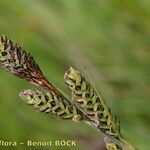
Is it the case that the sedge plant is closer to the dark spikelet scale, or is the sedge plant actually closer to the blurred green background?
the dark spikelet scale

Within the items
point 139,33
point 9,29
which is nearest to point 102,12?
point 139,33

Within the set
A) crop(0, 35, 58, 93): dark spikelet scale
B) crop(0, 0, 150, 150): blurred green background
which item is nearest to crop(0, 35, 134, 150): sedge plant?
crop(0, 35, 58, 93): dark spikelet scale

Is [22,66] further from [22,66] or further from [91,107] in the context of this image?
[91,107]

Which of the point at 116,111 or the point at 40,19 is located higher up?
the point at 40,19

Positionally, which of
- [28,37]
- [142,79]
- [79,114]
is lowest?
[79,114]

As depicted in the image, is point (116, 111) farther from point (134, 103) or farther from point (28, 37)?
point (28, 37)
